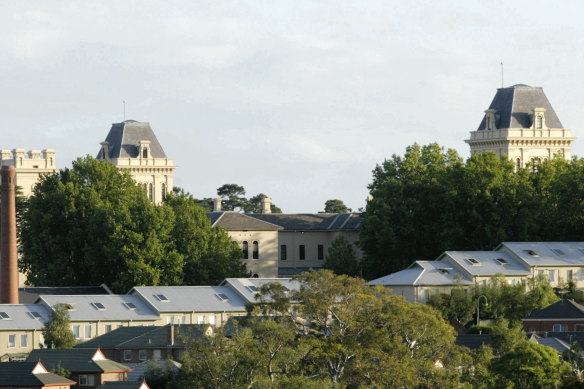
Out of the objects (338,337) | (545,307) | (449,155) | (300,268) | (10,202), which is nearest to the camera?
(338,337)

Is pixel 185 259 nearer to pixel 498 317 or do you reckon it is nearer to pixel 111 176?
pixel 111 176

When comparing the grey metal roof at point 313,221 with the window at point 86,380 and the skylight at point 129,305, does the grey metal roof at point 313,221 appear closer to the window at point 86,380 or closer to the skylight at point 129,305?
the skylight at point 129,305

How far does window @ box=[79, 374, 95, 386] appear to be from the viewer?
344 ft

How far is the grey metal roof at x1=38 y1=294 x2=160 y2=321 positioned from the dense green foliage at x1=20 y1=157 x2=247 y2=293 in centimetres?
826

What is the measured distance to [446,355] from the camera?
99.1 metres

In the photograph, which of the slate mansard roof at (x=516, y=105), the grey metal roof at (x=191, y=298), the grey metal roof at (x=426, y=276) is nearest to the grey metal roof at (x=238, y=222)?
the slate mansard roof at (x=516, y=105)

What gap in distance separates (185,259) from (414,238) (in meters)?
17.6

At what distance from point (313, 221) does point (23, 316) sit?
54.8m

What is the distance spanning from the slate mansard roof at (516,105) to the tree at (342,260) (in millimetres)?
27484

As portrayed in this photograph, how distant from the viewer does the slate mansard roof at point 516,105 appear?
589 feet

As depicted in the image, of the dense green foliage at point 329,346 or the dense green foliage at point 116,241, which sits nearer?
the dense green foliage at point 329,346

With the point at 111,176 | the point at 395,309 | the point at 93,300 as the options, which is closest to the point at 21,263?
the point at 111,176

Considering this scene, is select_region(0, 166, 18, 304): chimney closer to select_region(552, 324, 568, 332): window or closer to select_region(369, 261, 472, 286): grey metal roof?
select_region(369, 261, 472, 286): grey metal roof

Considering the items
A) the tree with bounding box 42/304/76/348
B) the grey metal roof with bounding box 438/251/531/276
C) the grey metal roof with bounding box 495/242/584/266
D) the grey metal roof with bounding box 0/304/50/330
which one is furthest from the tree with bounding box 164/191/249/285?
the tree with bounding box 42/304/76/348
